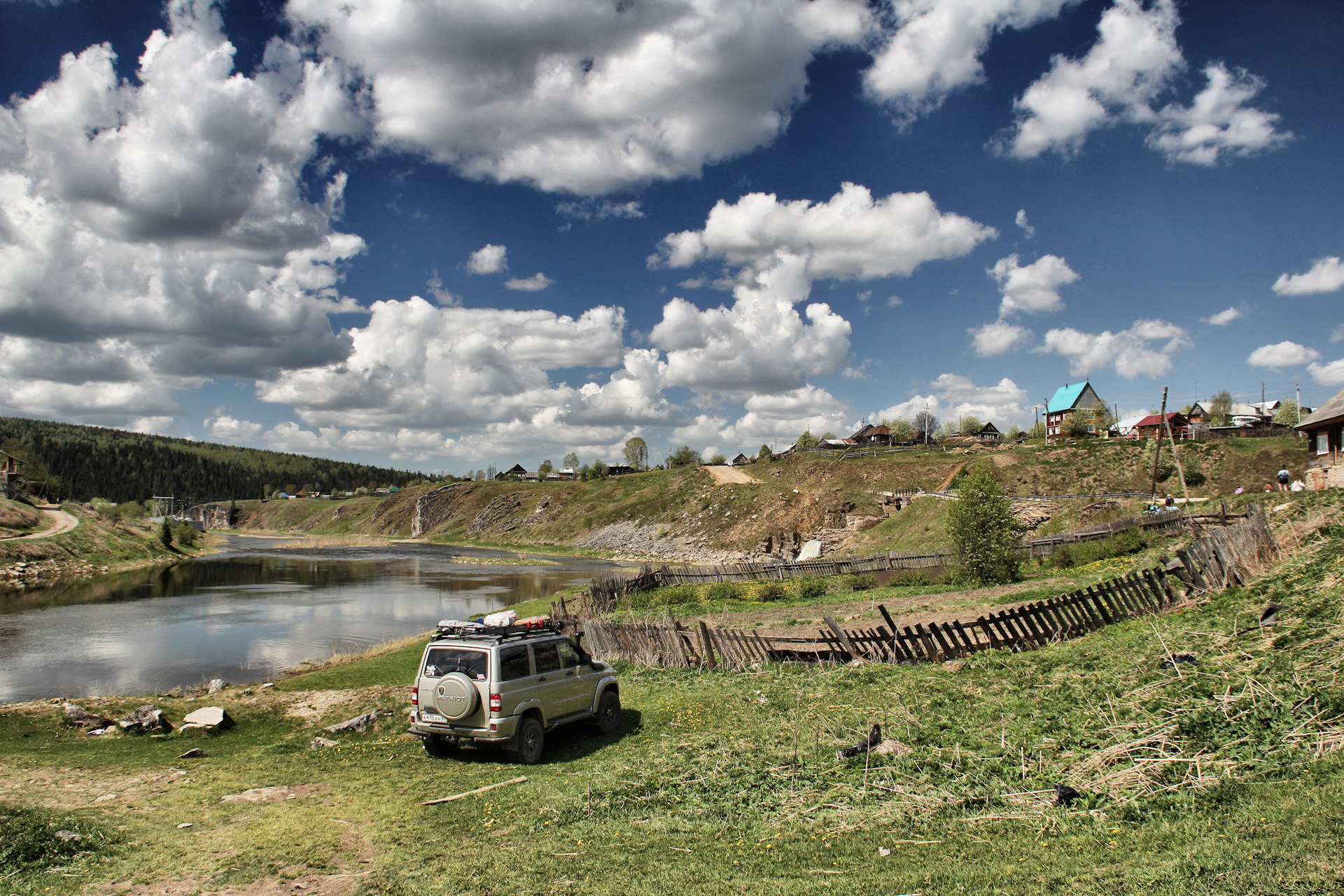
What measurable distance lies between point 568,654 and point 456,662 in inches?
78.8

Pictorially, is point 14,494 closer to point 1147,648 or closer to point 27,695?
point 27,695

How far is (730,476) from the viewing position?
106 metres

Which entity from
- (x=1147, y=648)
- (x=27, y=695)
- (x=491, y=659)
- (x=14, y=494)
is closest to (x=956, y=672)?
(x=1147, y=648)

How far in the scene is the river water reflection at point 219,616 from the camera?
24.8m

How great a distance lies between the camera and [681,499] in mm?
99688

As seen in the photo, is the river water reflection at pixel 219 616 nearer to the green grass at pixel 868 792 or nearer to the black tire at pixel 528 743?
the green grass at pixel 868 792

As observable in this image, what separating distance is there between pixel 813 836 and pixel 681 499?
92.7 meters

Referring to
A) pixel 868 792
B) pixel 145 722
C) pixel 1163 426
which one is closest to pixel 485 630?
pixel 868 792

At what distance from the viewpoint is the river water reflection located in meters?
24.8

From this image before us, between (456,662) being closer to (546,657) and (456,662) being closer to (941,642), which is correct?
(546,657)

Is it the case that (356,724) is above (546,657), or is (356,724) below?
below

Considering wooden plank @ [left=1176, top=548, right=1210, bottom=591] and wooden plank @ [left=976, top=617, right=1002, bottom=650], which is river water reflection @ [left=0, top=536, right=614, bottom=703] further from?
wooden plank @ [left=1176, top=548, right=1210, bottom=591]

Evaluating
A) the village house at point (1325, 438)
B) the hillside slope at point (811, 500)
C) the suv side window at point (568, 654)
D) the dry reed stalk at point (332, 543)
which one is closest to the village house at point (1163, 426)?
the hillside slope at point (811, 500)

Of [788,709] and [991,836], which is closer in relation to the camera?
[991,836]
